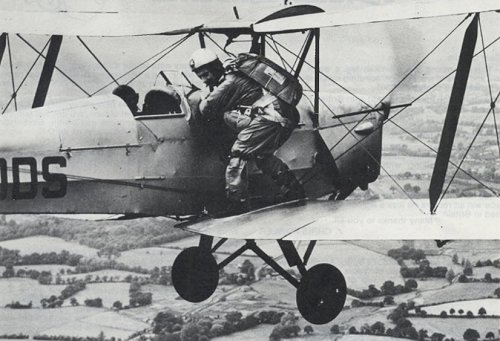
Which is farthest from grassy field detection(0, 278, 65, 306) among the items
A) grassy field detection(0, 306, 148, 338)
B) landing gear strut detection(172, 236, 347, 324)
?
landing gear strut detection(172, 236, 347, 324)

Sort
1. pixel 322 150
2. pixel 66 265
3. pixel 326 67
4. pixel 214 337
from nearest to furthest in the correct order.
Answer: pixel 322 150
pixel 214 337
pixel 66 265
pixel 326 67

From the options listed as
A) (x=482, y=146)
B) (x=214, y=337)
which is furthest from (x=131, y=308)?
(x=482, y=146)

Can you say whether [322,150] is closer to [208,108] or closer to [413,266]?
[208,108]

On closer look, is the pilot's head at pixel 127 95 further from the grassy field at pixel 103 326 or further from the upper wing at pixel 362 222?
the grassy field at pixel 103 326

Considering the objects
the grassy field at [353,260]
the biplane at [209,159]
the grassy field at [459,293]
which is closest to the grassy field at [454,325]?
the grassy field at [459,293]

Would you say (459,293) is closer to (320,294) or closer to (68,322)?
(68,322)

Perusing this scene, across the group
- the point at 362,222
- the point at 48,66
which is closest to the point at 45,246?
the point at 48,66
